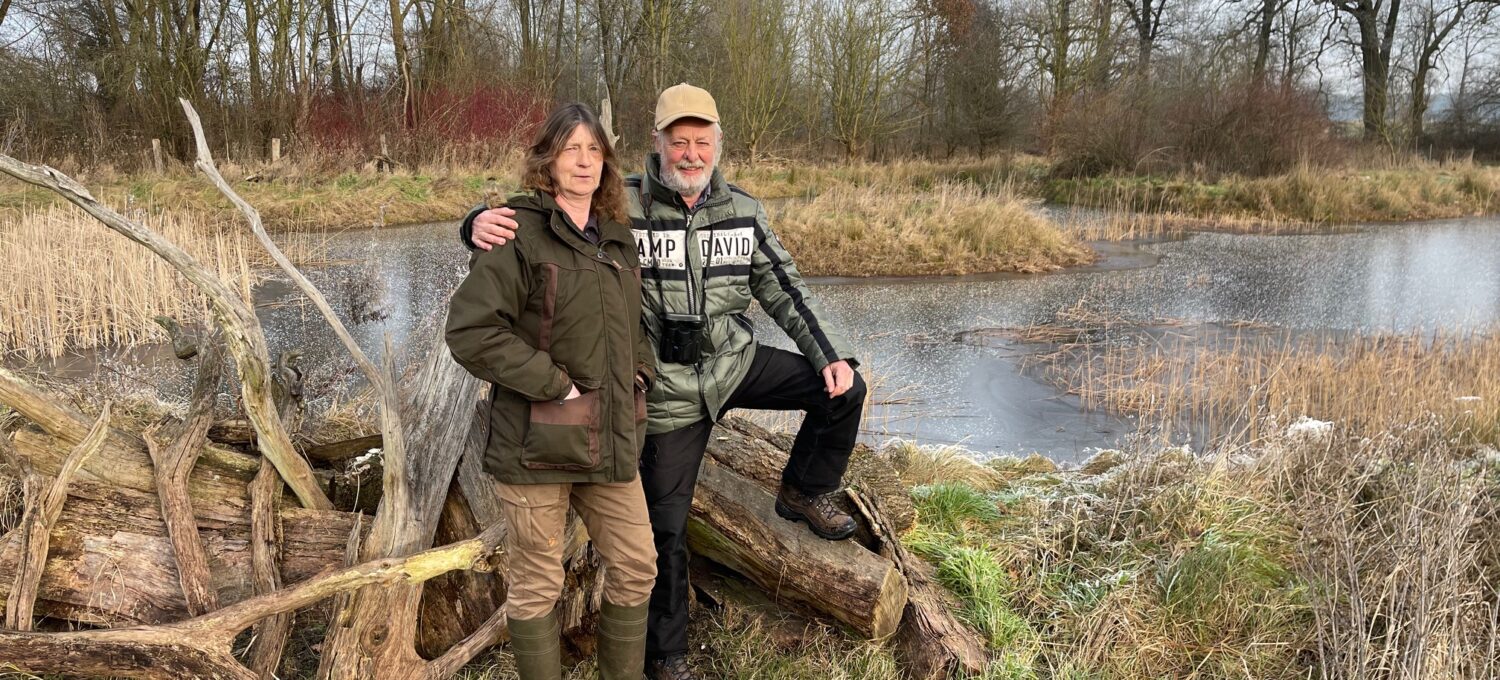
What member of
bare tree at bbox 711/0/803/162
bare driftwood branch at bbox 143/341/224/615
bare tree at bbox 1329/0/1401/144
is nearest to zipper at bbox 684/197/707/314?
bare driftwood branch at bbox 143/341/224/615

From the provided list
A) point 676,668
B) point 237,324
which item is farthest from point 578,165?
point 676,668

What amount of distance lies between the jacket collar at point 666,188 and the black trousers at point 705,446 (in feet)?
1.61

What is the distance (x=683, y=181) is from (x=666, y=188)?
0.19 ft

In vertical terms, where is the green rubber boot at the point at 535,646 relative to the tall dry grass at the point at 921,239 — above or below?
below

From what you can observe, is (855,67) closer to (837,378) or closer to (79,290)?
(79,290)

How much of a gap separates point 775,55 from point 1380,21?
1785 cm

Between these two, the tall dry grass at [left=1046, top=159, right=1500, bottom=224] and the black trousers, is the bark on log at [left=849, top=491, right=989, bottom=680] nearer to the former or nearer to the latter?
the black trousers

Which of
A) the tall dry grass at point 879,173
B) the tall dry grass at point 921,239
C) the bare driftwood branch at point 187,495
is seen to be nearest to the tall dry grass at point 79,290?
the bare driftwood branch at point 187,495

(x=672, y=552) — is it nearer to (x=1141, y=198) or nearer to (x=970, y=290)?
(x=970, y=290)

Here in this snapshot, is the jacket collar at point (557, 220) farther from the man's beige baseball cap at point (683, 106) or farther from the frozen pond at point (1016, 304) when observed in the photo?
the frozen pond at point (1016, 304)

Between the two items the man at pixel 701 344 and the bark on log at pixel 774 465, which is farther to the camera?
the bark on log at pixel 774 465

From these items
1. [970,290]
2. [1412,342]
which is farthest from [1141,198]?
[1412,342]

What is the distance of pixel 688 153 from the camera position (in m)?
2.35

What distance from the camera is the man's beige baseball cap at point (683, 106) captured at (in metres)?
2.31
